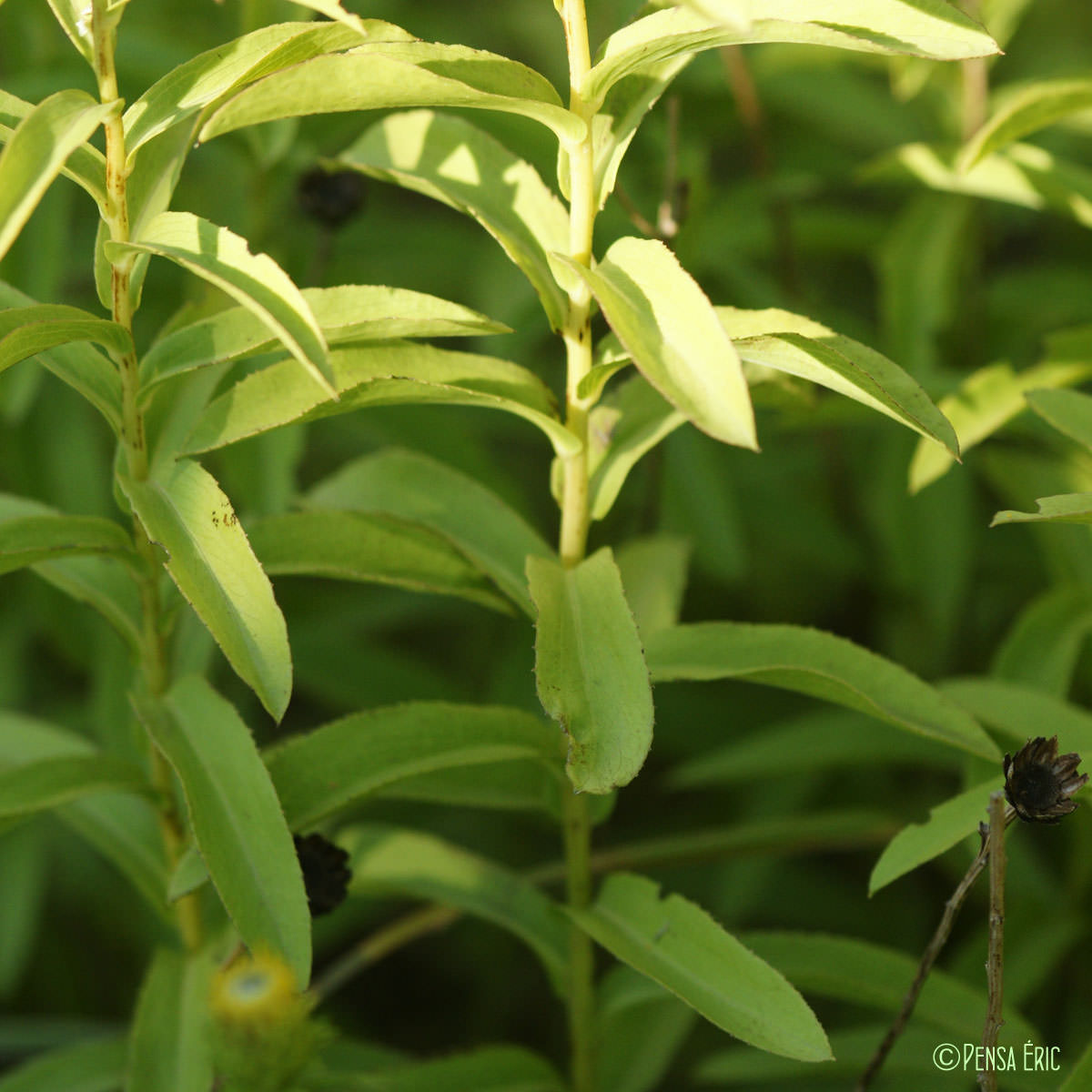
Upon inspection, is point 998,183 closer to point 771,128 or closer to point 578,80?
point 578,80

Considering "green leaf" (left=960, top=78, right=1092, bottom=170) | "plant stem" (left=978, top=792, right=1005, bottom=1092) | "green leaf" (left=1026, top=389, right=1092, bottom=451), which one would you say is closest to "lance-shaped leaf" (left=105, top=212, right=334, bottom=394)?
"plant stem" (left=978, top=792, right=1005, bottom=1092)

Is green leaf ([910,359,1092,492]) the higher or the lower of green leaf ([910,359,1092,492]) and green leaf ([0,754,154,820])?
the higher

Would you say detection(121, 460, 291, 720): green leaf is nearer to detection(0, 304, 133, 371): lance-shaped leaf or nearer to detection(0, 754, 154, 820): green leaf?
detection(0, 304, 133, 371): lance-shaped leaf

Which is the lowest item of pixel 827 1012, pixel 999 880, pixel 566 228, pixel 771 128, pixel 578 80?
pixel 827 1012

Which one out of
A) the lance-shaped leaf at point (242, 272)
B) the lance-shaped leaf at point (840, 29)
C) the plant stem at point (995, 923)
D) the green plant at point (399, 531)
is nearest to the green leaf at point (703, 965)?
the green plant at point (399, 531)

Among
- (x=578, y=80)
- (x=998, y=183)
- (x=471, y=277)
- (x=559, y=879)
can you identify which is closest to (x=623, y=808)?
(x=559, y=879)

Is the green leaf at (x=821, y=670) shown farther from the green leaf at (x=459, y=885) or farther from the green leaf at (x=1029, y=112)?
the green leaf at (x=1029, y=112)
